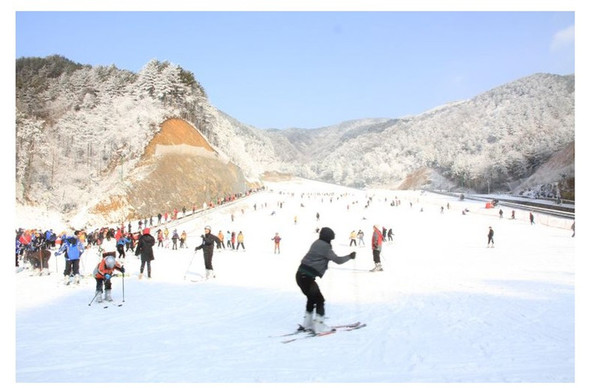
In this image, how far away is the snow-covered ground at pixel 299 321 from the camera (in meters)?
5.21

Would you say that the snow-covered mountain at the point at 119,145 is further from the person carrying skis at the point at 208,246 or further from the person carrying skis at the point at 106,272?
the person carrying skis at the point at 106,272

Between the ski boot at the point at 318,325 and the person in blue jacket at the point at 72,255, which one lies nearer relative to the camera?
the ski boot at the point at 318,325

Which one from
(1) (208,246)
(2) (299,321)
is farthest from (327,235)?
(1) (208,246)

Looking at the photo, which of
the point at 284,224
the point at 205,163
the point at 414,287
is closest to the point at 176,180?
the point at 205,163

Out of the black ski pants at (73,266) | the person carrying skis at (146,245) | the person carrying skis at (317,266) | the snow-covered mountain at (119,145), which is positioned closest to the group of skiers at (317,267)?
the person carrying skis at (317,266)

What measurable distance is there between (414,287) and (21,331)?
8.03 m

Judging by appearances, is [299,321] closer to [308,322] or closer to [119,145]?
[308,322]

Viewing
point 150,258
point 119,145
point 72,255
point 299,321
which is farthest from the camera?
point 119,145

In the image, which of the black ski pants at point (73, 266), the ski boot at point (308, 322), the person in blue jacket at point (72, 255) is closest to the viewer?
the ski boot at point (308, 322)

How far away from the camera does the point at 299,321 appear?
7719mm

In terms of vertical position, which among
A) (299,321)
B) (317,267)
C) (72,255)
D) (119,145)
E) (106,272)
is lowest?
(299,321)

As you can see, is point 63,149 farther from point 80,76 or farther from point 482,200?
point 482,200

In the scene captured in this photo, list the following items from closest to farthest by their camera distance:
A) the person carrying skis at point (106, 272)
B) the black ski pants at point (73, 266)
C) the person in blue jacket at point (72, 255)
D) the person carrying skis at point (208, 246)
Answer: the person carrying skis at point (106, 272) → the person in blue jacket at point (72, 255) → the black ski pants at point (73, 266) → the person carrying skis at point (208, 246)

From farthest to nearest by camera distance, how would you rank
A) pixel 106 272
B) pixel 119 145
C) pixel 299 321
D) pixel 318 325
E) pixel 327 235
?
pixel 119 145
pixel 106 272
pixel 299 321
pixel 318 325
pixel 327 235
